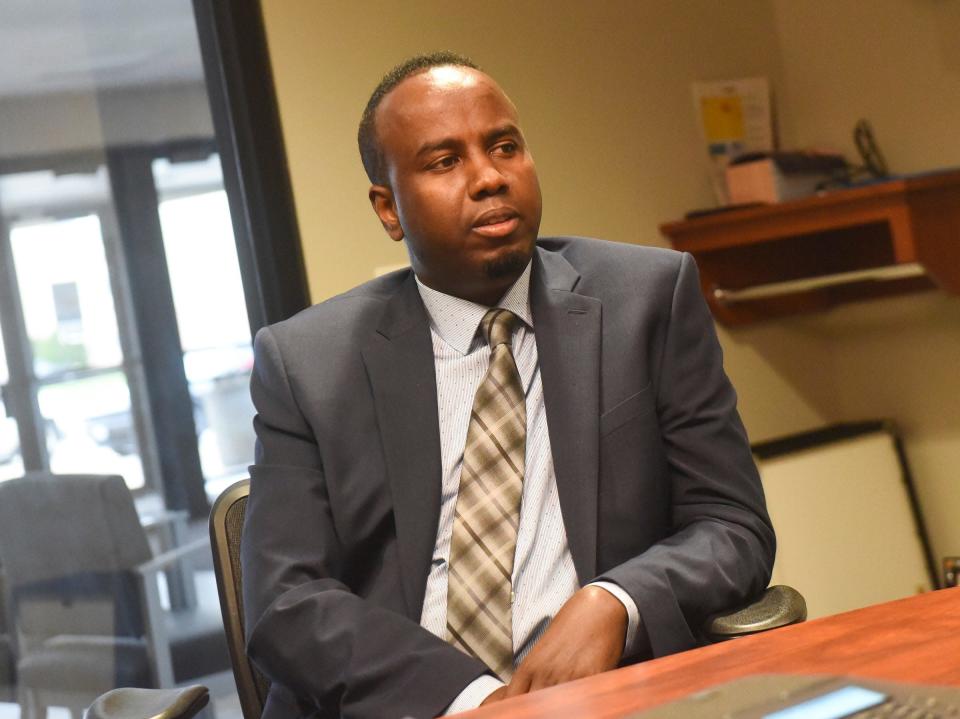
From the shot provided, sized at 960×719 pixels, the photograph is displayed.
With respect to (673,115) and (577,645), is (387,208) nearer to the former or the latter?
(577,645)

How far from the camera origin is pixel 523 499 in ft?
5.27

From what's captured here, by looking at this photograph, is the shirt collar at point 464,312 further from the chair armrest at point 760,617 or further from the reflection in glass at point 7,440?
the reflection in glass at point 7,440

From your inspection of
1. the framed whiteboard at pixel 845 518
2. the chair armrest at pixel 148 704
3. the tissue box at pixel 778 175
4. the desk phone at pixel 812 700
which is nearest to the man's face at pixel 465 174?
the chair armrest at pixel 148 704

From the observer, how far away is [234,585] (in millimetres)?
1652

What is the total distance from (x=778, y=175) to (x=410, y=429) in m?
1.79

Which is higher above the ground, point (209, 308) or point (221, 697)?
point (209, 308)

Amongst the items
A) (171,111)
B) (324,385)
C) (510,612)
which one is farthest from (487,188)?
(171,111)

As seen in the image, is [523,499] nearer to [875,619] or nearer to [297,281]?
[875,619]

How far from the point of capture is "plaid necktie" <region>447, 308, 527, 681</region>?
5.05 feet

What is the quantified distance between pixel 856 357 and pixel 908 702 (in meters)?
2.72

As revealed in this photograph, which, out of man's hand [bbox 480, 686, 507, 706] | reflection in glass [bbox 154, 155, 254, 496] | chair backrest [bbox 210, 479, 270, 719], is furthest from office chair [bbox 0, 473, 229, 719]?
man's hand [bbox 480, 686, 507, 706]

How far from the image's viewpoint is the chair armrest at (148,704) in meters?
1.34

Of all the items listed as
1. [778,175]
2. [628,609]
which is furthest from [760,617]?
[778,175]

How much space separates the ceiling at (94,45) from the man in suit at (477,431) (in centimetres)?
106
